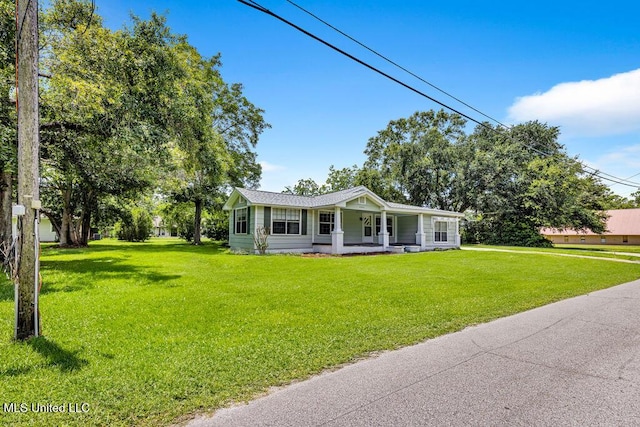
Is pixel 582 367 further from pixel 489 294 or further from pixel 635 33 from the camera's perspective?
pixel 635 33

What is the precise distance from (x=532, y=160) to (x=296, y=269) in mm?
29760

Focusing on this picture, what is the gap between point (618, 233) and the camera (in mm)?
43344

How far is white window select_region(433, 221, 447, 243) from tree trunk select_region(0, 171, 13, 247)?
2341 cm

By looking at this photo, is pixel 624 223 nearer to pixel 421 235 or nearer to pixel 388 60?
pixel 421 235

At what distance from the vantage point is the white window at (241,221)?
805 inches

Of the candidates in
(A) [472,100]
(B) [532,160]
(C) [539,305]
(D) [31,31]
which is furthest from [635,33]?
(B) [532,160]

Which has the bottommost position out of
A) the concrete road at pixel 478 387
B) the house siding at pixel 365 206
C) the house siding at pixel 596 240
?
the house siding at pixel 596 240

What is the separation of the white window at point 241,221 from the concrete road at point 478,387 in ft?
A: 54.8

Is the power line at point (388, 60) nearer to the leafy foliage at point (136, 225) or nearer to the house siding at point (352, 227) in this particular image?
the house siding at point (352, 227)

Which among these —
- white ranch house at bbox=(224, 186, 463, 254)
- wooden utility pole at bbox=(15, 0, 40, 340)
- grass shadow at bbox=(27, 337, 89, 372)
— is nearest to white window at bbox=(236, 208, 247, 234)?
white ranch house at bbox=(224, 186, 463, 254)

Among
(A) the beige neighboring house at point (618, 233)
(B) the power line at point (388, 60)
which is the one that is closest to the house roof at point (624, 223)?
(A) the beige neighboring house at point (618, 233)

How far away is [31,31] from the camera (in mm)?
4797

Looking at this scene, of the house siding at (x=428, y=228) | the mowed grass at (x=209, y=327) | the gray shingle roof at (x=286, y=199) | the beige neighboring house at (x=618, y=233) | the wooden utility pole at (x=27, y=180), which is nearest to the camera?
the mowed grass at (x=209, y=327)

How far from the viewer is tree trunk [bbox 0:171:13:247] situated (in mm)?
11117
